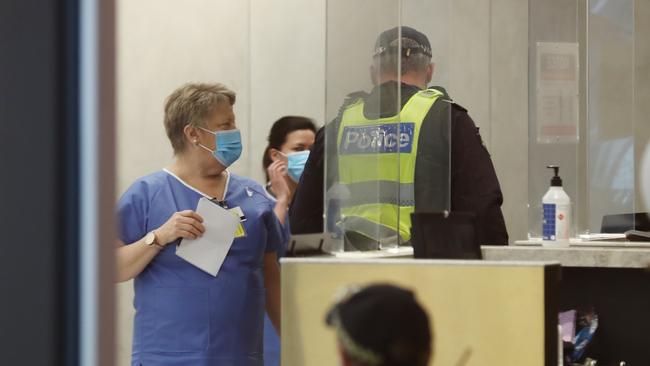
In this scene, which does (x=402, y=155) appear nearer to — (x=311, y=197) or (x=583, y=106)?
(x=311, y=197)

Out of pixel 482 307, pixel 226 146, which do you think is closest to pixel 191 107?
pixel 226 146

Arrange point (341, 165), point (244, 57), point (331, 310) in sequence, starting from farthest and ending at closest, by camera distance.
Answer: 1. point (244, 57)
2. point (341, 165)
3. point (331, 310)

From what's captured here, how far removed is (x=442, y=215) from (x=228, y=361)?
0.82 metres

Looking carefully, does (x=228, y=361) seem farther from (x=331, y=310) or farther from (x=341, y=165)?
(x=331, y=310)

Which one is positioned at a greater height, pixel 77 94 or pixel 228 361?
pixel 77 94

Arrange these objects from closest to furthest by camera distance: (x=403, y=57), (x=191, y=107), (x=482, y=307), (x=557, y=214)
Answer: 1. (x=482, y=307)
2. (x=191, y=107)
3. (x=557, y=214)
4. (x=403, y=57)

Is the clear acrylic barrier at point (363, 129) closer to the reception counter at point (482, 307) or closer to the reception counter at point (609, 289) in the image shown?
the reception counter at point (609, 289)

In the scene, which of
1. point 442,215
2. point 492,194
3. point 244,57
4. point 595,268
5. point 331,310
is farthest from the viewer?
point 244,57

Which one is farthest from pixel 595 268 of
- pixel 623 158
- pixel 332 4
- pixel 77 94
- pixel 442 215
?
pixel 623 158

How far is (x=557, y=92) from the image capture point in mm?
4262

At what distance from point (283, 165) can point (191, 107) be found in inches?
29.9

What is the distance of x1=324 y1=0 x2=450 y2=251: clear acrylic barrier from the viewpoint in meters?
2.96

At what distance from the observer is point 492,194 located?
3.89 m

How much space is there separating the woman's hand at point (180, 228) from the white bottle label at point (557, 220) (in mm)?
1106
